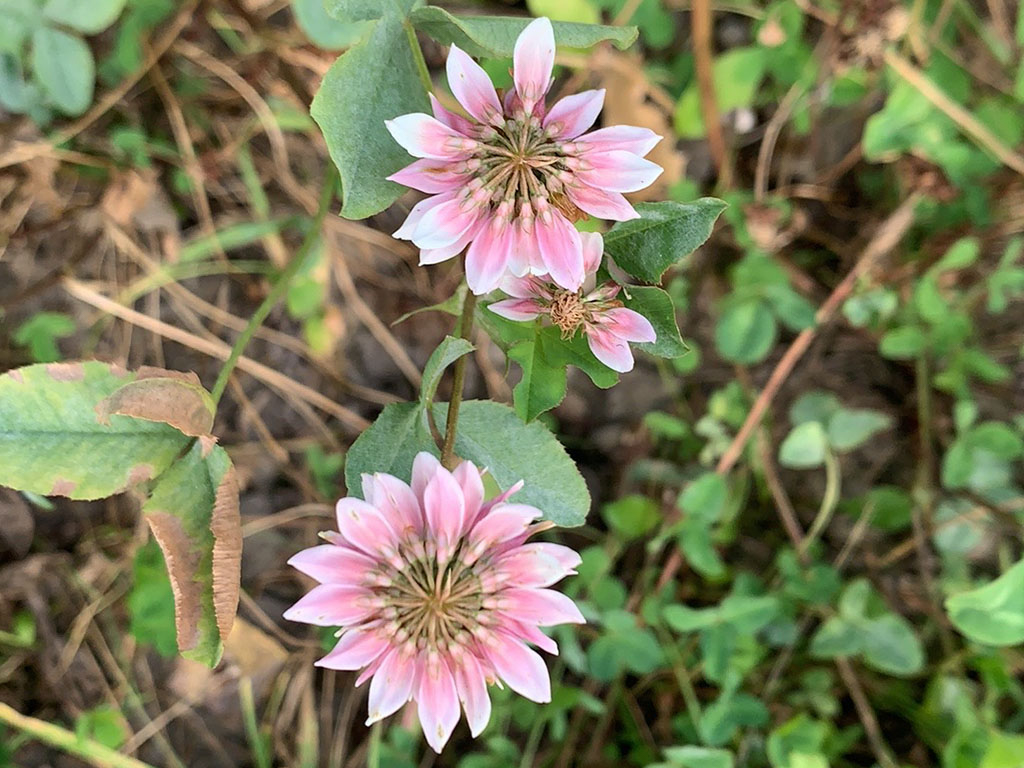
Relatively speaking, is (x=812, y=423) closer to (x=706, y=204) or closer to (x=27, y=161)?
(x=706, y=204)

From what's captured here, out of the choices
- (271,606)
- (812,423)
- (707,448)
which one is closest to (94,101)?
(271,606)

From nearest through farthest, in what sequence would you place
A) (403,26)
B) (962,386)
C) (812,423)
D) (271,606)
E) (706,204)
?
(706,204)
(403,26)
(812,423)
(962,386)
(271,606)

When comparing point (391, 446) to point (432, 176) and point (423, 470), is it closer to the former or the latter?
point (423, 470)

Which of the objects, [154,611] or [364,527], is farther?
[154,611]

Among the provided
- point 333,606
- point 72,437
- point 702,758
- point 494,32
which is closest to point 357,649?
point 333,606

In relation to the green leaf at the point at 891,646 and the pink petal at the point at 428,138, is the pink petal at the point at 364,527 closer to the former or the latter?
the pink petal at the point at 428,138

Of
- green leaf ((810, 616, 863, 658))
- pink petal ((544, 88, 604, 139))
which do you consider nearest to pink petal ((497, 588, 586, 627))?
pink petal ((544, 88, 604, 139))

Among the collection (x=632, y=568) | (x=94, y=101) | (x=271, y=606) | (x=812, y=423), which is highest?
(x=94, y=101)
